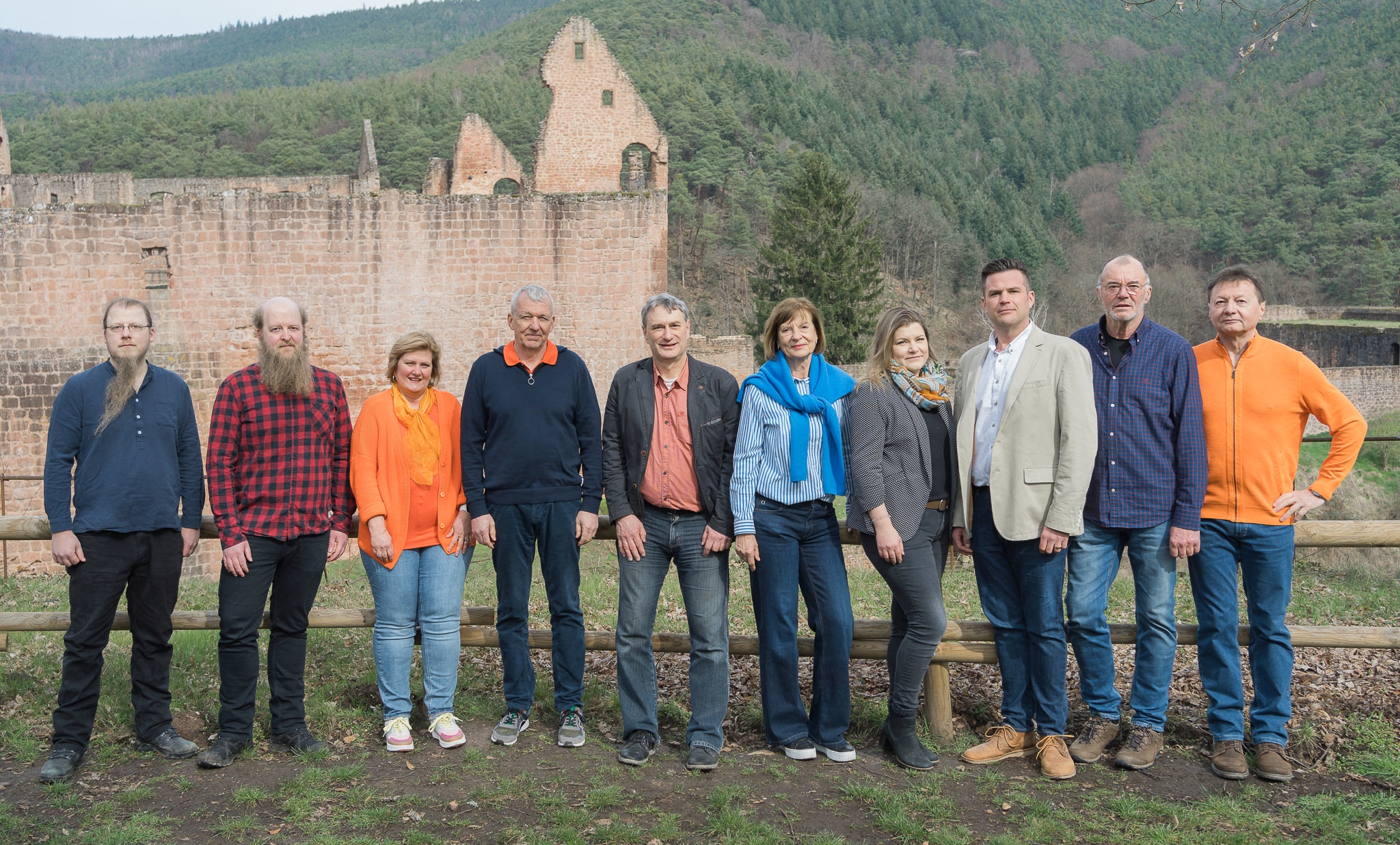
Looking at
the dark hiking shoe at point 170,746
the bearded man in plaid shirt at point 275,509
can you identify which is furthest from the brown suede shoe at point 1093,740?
the dark hiking shoe at point 170,746

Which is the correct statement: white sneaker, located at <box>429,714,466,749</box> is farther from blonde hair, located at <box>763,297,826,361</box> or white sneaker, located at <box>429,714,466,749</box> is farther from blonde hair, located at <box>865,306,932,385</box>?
blonde hair, located at <box>865,306,932,385</box>

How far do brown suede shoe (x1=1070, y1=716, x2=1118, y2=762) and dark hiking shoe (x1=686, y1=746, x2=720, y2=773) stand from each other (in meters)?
1.75

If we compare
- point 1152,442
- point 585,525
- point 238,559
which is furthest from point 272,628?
point 1152,442

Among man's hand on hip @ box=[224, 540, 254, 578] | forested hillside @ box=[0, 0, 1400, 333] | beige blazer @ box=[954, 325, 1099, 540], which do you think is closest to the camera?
beige blazer @ box=[954, 325, 1099, 540]

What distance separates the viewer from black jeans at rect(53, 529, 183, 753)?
468 cm

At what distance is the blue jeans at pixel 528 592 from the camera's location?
4914 millimetres

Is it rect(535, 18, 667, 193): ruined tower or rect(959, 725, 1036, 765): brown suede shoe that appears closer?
rect(959, 725, 1036, 765): brown suede shoe

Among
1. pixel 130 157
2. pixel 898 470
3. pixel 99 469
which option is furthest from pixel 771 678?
pixel 130 157

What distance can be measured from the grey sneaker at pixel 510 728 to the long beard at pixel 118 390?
2.40m

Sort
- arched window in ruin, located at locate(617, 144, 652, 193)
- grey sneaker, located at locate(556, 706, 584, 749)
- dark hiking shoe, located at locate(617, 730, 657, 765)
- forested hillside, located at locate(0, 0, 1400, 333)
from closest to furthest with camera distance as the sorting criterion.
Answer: dark hiking shoe, located at locate(617, 730, 657, 765) → grey sneaker, located at locate(556, 706, 584, 749) → arched window in ruin, located at locate(617, 144, 652, 193) → forested hillside, located at locate(0, 0, 1400, 333)

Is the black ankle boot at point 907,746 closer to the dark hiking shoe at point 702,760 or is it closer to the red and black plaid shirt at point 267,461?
the dark hiking shoe at point 702,760

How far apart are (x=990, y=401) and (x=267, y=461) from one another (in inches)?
139

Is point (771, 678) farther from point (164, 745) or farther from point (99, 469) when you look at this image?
point (99, 469)

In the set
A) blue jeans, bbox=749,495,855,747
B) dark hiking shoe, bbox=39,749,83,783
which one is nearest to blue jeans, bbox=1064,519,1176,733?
blue jeans, bbox=749,495,855,747
